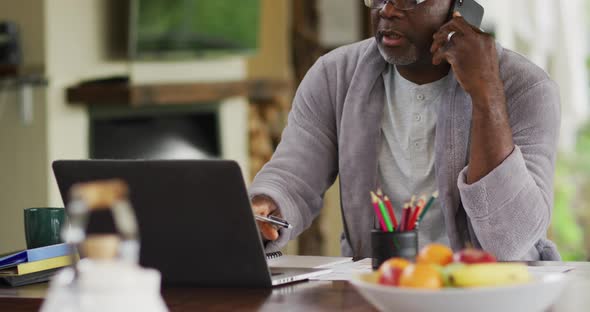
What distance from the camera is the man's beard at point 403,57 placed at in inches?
83.8

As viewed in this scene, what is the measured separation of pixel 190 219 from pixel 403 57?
784 millimetres

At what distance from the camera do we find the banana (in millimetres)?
1138

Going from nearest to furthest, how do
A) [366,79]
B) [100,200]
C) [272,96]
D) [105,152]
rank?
[100,200]
[366,79]
[105,152]
[272,96]

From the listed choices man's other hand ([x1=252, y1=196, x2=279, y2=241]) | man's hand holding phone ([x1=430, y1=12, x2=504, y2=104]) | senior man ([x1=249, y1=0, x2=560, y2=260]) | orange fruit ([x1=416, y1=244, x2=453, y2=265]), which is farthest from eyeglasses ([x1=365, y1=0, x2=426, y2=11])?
orange fruit ([x1=416, y1=244, x2=453, y2=265])

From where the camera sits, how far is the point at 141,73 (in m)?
4.97

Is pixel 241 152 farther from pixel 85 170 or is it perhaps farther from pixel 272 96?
pixel 85 170

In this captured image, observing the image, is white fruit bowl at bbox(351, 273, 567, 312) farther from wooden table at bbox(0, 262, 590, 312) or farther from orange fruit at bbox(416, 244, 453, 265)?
wooden table at bbox(0, 262, 590, 312)

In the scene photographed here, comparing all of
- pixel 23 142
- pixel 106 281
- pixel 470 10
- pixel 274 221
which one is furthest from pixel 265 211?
pixel 23 142

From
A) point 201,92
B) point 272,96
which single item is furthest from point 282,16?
point 201,92

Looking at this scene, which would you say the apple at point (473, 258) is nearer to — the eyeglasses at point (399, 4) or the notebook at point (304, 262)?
the notebook at point (304, 262)

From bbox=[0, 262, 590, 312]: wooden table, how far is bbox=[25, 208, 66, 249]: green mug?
0.18 metres

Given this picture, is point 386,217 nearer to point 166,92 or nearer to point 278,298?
point 278,298

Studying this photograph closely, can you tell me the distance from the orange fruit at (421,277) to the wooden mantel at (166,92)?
350 centimetres

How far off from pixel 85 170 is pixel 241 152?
4.11 m
